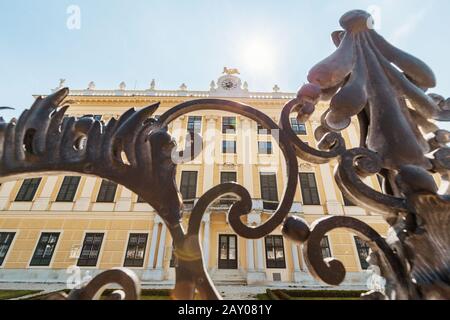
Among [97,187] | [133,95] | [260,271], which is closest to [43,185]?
[97,187]

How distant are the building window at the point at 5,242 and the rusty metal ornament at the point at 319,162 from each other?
18.2 metres

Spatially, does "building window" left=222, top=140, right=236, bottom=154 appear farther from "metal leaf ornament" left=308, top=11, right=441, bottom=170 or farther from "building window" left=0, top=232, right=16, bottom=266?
"metal leaf ornament" left=308, top=11, right=441, bottom=170

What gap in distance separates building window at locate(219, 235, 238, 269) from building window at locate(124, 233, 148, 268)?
4558mm

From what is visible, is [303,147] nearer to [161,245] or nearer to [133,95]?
[161,245]

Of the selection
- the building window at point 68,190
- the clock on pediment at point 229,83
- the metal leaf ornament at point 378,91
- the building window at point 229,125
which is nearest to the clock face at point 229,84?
the clock on pediment at point 229,83

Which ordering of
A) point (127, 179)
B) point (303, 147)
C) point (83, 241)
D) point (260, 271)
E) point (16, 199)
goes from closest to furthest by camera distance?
point (127, 179) < point (303, 147) < point (260, 271) < point (83, 241) < point (16, 199)

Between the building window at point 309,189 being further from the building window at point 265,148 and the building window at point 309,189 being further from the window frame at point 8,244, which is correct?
the window frame at point 8,244

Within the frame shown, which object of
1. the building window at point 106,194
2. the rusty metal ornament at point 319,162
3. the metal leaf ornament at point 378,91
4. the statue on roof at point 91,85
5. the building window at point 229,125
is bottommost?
the rusty metal ornament at point 319,162

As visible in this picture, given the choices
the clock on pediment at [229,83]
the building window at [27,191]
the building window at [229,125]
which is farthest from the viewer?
the clock on pediment at [229,83]

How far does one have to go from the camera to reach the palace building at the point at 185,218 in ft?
43.1

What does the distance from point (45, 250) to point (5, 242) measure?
2583 mm
